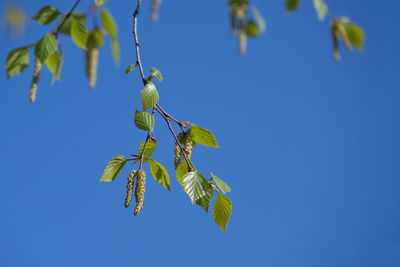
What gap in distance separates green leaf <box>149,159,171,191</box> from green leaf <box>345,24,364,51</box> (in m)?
0.85

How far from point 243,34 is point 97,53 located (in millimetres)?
341

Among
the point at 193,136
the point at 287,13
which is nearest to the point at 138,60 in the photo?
the point at 193,136

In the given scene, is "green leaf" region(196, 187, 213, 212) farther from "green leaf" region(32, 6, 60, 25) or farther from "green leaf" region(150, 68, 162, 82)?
"green leaf" region(32, 6, 60, 25)

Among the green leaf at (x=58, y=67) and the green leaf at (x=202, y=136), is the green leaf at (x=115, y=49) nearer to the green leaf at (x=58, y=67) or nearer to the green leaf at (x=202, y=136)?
the green leaf at (x=58, y=67)

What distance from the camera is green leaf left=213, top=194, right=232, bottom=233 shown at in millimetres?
1611

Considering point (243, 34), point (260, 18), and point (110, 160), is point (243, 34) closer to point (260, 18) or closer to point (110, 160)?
point (260, 18)

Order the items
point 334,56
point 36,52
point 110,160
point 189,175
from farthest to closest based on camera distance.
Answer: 1. point 110,160
2. point 189,175
3. point 36,52
4. point 334,56

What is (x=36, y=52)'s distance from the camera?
1282 mm

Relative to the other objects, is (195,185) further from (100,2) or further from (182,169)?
(100,2)

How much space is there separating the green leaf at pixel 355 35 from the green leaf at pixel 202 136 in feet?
2.15

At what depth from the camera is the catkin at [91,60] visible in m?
1.01

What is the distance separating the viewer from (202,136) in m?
1.64

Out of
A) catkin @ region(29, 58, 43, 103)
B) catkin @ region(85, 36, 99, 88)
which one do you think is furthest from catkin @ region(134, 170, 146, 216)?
catkin @ region(85, 36, 99, 88)

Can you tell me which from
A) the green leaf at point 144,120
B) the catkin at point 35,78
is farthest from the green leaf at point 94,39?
the green leaf at point 144,120
